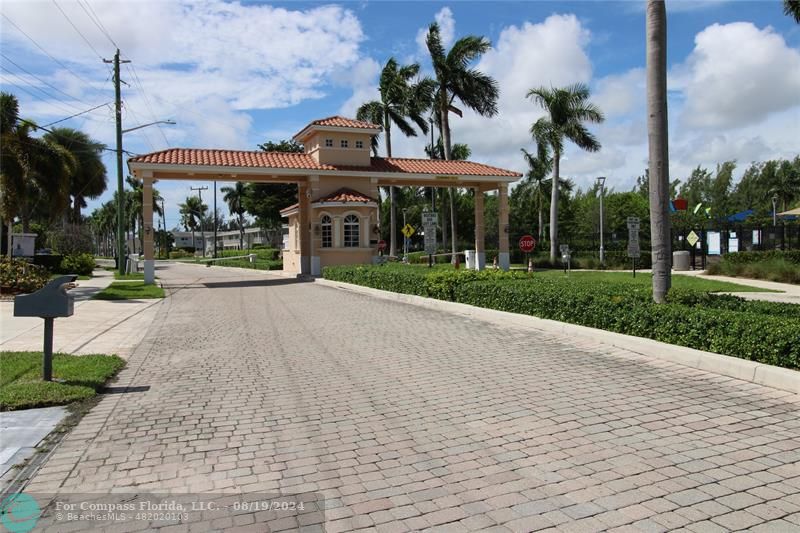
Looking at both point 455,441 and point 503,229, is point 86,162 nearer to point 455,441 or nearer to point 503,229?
point 503,229

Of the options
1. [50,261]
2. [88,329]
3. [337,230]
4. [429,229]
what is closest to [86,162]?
[50,261]

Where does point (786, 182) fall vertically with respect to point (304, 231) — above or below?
above

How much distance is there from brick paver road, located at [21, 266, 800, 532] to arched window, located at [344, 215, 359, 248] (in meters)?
20.2

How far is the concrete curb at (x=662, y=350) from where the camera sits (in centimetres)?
663

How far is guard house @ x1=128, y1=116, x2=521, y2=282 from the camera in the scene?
27.4m

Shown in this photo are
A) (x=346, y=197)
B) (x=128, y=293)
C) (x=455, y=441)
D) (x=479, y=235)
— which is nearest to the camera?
(x=455, y=441)

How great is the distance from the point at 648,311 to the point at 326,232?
853 inches

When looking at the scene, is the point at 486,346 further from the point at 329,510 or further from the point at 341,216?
the point at 341,216

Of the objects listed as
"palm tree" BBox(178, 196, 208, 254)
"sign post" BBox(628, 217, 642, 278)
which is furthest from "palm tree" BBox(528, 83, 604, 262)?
"palm tree" BBox(178, 196, 208, 254)

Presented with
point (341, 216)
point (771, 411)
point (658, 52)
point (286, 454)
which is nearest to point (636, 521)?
point (286, 454)

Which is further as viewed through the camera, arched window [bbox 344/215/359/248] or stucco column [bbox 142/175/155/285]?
arched window [bbox 344/215/359/248]

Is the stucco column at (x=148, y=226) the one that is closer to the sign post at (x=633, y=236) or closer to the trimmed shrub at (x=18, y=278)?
the trimmed shrub at (x=18, y=278)

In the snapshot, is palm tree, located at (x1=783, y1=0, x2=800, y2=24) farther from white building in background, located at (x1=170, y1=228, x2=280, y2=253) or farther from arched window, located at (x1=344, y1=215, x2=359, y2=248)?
white building in background, located at (x1=170, y1=228, x2=280, y2=253)

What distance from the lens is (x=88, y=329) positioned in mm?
12172
